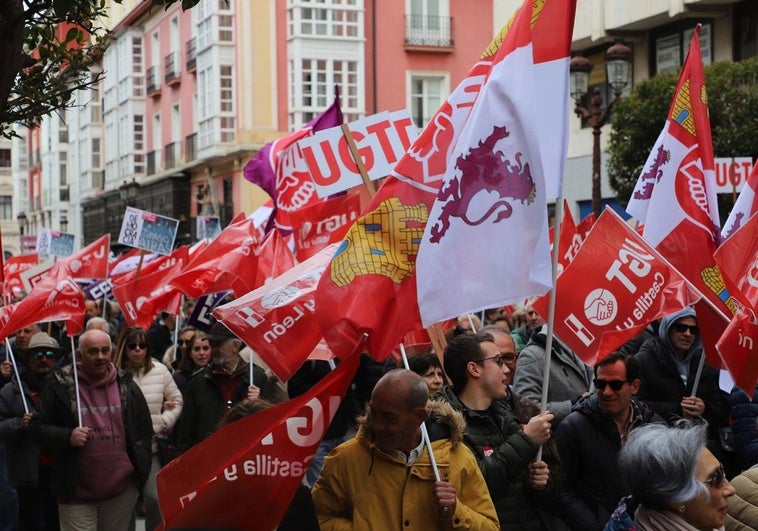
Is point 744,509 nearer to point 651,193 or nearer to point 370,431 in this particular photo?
point 370,431

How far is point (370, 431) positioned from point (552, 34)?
187 centimetres

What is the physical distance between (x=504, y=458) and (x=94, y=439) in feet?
11.8

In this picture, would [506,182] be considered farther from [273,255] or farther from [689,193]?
[273,255]

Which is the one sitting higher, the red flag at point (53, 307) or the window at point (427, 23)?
the window at point (427, 23)

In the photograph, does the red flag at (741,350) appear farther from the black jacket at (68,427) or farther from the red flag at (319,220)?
the red flag at (319,220)

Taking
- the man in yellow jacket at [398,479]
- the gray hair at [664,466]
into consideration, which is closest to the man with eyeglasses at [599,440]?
the man in yellow jacket at [398,479]

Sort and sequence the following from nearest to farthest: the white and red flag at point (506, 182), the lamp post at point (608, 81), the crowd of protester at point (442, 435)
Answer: the crowd of protester at point (442, 435)
the white and red flag at point (506, 182)
the lamp post at point (608, 81)

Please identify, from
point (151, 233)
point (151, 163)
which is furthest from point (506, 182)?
point (151, 163)

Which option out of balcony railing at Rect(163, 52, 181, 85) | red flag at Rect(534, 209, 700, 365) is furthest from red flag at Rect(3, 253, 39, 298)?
balcony railing at Rect(163, 52, 181, 85)

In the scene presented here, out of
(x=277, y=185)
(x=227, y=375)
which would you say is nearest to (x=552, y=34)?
(x=227, y=375)

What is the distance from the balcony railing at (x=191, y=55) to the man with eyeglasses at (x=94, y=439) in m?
38.7

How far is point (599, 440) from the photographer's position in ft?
21.1

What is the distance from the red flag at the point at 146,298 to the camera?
48.5 feet

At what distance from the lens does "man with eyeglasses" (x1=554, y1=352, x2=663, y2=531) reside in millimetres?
6375
